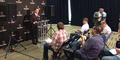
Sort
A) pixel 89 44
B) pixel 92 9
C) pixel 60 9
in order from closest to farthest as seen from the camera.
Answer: pixel 89 44
pixel 92 9
pixel 60 9

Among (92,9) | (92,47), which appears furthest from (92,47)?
(92,9)

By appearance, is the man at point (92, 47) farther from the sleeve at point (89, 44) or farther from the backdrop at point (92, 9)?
the backdrop at point (92, 9)

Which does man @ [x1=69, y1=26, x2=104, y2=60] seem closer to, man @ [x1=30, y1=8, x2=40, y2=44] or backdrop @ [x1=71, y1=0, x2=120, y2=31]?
man @ [x1=30, y1=8, x2=40, y2=44]

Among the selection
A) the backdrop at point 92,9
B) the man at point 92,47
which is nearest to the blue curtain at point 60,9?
the backdrop at point 92,9

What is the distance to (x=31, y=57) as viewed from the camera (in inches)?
154

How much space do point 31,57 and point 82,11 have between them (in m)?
7.41

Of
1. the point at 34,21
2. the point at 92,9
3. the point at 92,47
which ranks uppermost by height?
the point at 92,9

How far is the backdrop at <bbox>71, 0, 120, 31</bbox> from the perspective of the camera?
824cm

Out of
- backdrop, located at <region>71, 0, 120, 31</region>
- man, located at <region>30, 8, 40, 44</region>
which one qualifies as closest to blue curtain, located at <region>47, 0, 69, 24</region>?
backdrop, located at <region>71, 0, 120, 31</region>

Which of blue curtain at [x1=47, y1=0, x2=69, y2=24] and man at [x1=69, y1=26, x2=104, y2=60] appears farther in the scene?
blue curtain at [x1=47, y1=0, x2=69, y2=24]

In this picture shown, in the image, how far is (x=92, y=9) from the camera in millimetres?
9555

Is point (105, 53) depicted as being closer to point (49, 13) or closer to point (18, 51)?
point (18, 51)

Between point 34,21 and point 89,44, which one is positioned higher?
point 34,21

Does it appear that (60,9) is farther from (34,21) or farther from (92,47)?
(92,47)
